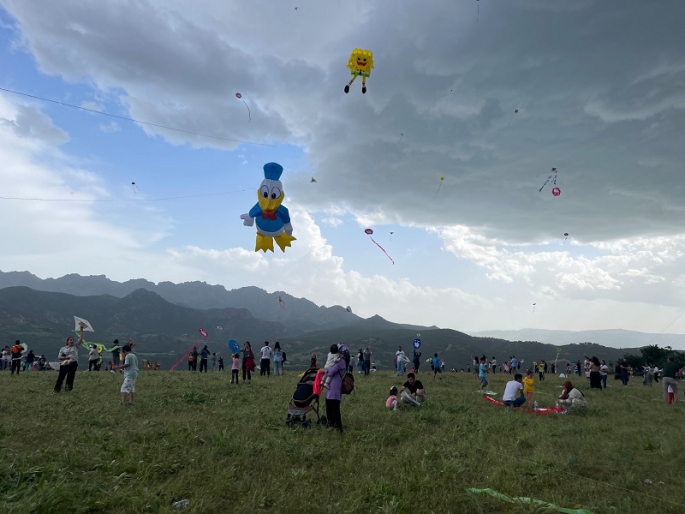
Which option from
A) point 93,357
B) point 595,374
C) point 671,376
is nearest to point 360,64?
point 671,376

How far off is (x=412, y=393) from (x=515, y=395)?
14.1ft

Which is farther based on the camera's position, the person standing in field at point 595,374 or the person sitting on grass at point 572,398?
the person standing in field at point 595,374

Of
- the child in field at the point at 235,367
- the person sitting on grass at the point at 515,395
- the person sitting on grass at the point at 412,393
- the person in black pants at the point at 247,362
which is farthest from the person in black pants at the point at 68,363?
the person sitting on grass at the point at 515,395

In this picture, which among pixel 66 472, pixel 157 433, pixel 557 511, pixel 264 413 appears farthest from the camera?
pixel 264 413

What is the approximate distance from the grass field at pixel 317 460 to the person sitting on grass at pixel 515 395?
7.06 feet

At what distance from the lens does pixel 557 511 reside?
21.7 feet

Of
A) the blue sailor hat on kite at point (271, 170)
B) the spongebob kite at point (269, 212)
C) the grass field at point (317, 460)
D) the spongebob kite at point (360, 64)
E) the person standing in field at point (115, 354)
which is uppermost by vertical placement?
the spongebob kite at point (360, 64)

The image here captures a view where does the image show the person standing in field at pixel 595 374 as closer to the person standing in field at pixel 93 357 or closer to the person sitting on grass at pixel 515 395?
the person sitting on grass at pixel 515 395

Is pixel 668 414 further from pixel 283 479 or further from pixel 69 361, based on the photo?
pixel 69 361

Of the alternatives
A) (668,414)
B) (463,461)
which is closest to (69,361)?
(463,461)

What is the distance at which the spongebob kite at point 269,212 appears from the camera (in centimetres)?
1691

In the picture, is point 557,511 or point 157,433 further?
point 157,433

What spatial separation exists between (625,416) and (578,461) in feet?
28.4

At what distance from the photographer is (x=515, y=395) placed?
17.3 meters
